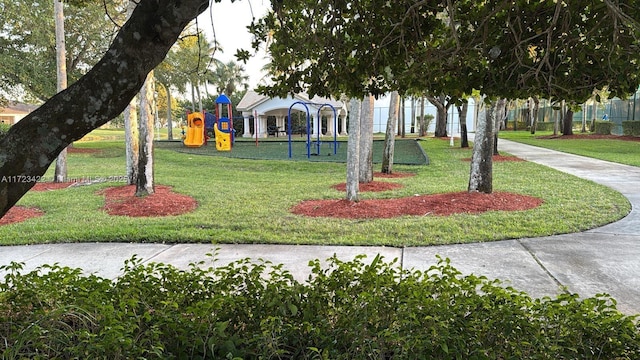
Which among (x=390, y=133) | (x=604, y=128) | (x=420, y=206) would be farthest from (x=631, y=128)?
(x=420, y=206)

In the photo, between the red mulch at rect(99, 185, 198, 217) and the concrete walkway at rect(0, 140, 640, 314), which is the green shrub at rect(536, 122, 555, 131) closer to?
the concrete walkway at rect(0, 140, 640, 314)

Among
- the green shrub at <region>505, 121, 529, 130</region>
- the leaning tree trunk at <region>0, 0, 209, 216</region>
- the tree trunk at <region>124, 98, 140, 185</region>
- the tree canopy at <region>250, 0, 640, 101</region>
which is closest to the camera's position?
the leaning tree trunk at <region>0, 0, 209, 216</region>

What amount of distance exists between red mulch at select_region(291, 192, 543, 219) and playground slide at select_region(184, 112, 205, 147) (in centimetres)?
1801

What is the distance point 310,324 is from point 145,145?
761 cm

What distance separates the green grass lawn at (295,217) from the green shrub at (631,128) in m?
17.1

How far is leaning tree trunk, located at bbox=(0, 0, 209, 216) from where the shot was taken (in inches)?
80.4

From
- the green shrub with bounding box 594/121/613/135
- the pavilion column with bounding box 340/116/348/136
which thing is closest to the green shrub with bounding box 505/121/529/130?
the green shrub with bounding box 594/121/613/135

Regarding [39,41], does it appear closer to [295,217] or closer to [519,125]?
[295,217]

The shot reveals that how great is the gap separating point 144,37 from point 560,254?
484cm

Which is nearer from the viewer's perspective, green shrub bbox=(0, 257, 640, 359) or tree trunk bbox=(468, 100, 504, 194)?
green shrub bbox=(0, 257, 640, 359)

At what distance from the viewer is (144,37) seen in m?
2.09

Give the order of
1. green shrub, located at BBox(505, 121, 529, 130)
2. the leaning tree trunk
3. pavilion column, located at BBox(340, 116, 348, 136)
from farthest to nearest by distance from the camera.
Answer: green shrub, located at BBox(505, 121, 529, 130), pavilion column, located at BBox(340, 116, 348, 136), the leaning tree trunk

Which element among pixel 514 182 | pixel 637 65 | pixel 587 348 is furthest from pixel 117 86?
pixel 514 182

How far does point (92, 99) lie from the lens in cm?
208
